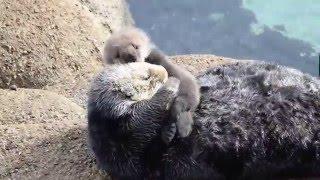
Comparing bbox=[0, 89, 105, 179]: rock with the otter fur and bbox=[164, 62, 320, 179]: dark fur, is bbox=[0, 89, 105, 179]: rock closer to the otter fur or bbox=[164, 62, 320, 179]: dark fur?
the otter fur

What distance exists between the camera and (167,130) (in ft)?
9.37

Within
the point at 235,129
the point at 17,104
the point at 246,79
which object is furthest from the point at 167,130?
the point at 17,104

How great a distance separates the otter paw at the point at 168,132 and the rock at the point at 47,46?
2.42m

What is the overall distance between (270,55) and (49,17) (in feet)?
18.7

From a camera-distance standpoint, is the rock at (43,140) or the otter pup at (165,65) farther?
the rock at (43,140)

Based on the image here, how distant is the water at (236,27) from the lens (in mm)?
10383

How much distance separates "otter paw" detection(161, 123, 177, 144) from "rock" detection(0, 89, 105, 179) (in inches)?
25.9

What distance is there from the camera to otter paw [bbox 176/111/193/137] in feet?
9.31

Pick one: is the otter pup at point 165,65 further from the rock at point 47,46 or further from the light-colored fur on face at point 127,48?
the rock at point 47,46

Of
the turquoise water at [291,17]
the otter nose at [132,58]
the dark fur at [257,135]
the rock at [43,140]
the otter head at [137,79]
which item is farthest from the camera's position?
the turquoise water at [291,17]

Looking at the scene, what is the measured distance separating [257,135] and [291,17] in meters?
8.67

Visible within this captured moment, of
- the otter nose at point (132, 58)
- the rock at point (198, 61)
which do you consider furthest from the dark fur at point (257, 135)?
the rock at point (198, 61)

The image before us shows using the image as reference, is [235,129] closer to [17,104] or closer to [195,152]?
[195,152]

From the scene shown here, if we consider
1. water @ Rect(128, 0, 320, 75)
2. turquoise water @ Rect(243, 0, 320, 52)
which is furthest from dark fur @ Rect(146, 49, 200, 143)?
turquoise water @ Rect(243, 0, 320, 52)
